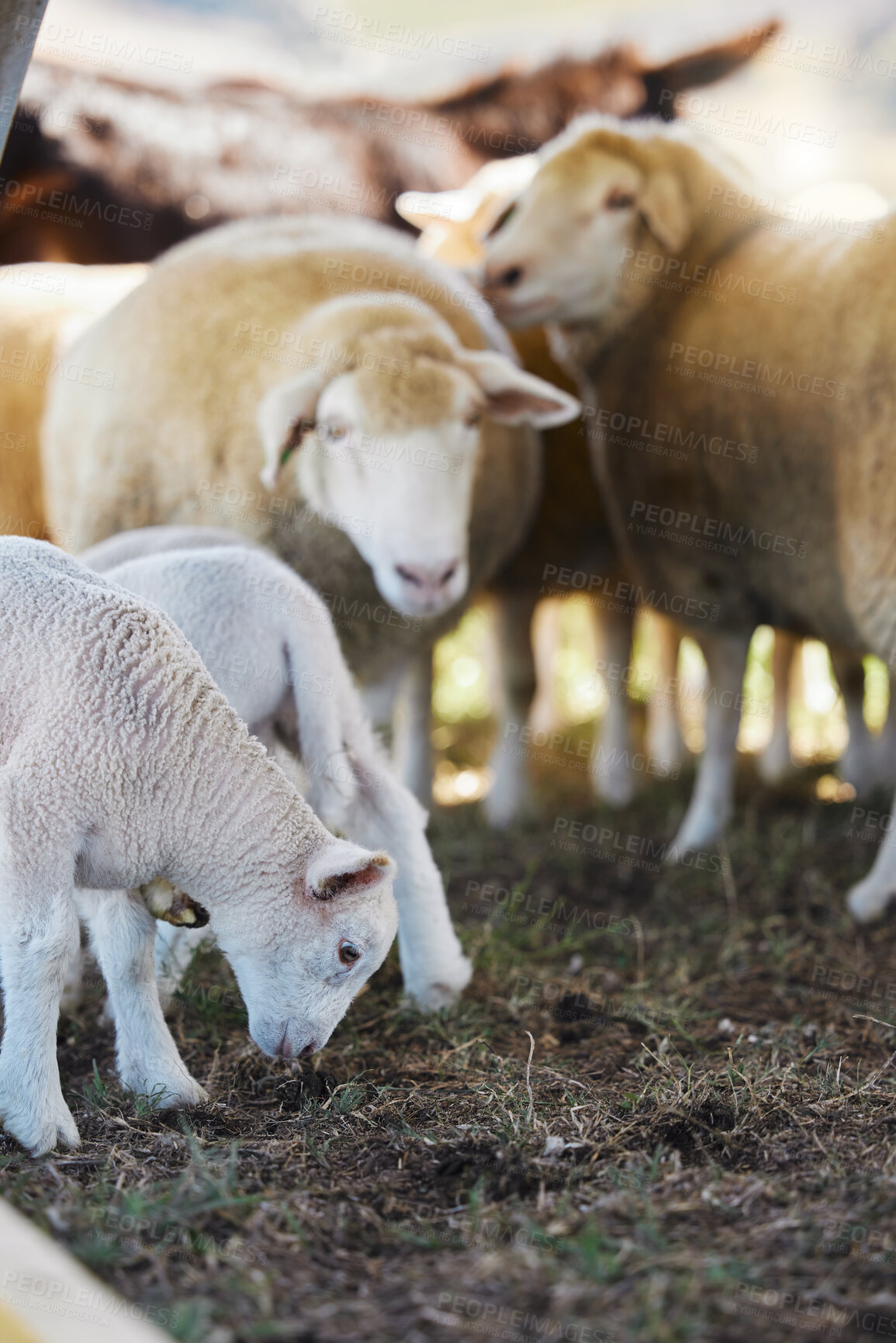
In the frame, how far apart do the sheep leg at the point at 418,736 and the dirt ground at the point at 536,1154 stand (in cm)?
130

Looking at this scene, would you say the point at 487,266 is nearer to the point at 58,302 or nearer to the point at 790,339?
the point at 790,339

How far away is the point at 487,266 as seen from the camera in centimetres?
450

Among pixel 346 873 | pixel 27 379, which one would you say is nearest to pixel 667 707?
pixel 27 379

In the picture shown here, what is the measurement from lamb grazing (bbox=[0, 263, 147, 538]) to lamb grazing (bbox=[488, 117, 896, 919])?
1.76 m

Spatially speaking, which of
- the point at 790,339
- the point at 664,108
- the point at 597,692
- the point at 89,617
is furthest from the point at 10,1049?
the point at 664,108

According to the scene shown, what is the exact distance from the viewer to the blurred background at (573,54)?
716cm

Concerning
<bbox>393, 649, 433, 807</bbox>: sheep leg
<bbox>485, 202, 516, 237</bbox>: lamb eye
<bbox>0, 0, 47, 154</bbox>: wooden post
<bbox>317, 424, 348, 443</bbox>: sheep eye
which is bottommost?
<bbox>393, 649, 433, 807</bbox>: sheep leg

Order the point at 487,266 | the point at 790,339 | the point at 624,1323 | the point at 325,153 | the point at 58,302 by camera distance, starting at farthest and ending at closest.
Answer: the point at 325,153 < the point at 58,302 < the point at 487,266 < the point at 790,339 < the point at 624,1323

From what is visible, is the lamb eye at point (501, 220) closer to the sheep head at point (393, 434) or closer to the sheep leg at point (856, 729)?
the sheep head at point (393, 434)

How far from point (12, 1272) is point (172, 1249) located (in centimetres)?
28

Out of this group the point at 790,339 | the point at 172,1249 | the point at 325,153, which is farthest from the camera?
the point at 325,153

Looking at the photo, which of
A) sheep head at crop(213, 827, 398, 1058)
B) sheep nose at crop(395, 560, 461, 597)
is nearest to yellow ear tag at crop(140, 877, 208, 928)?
sheep head at crop(213, 827, 398, 1058)

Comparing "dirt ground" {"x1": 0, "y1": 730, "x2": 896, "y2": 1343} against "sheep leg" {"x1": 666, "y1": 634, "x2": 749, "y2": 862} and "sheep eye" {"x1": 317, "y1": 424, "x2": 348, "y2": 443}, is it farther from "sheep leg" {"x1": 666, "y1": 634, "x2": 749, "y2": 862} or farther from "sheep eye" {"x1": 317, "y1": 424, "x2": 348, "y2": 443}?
"sheep eye" {"x1": 317, "y1": 424, "x2": 348, "y2": 443}

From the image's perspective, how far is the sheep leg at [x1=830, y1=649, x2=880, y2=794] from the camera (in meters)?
5.41
